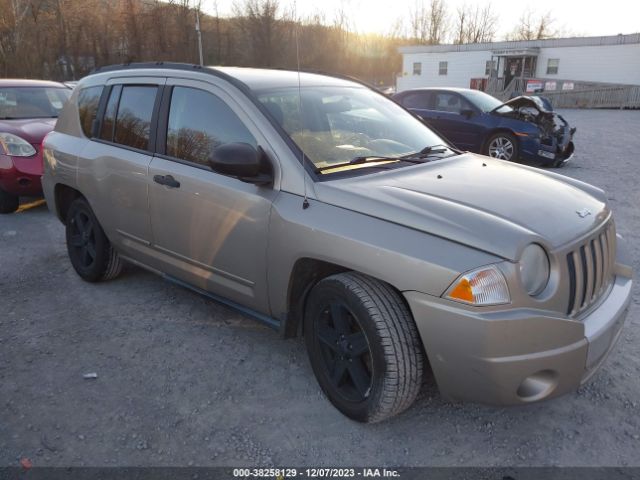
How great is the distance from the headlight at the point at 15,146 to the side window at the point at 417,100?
7.34m

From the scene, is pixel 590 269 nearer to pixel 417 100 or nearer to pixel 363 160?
pixel 363 160

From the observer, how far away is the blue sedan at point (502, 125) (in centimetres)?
962

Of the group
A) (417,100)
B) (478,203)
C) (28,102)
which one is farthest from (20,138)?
(417,100)

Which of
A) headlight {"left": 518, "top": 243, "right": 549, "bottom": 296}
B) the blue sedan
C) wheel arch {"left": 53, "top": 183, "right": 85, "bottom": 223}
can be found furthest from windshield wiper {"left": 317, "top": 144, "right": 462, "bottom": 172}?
the blue sedan

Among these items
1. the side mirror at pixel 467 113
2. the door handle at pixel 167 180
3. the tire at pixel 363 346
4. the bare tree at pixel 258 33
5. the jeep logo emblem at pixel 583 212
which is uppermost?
the bare tree at pixel 258 33

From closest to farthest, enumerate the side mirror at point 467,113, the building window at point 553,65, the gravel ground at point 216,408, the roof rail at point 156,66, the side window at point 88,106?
the gravel ground at point 216,408
the roof rail at point 156,66
the side window at point 88,106
the side mirror at point 467,113
the building window at point 553,65

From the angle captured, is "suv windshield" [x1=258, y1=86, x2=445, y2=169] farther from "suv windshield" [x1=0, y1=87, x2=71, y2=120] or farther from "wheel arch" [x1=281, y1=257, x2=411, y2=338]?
"suv windshield" [x1=0, y1=87, x2=71, y2=120]

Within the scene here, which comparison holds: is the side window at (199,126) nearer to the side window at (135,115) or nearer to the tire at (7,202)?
the side window at (135,115)

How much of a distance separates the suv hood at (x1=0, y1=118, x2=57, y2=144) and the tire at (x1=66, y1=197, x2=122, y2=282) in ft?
9.40

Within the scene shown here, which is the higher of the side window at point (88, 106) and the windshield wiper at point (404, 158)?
the side window at point (88, 106)

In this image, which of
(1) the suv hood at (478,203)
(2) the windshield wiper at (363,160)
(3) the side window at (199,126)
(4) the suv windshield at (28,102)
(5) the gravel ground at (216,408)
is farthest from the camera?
(4) the suv windshield at (28,102)

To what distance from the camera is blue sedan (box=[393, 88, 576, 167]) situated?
31.6ft

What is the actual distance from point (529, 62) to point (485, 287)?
3703cm

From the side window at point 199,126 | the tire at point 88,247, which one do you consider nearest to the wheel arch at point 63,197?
the tire at point 88,247
